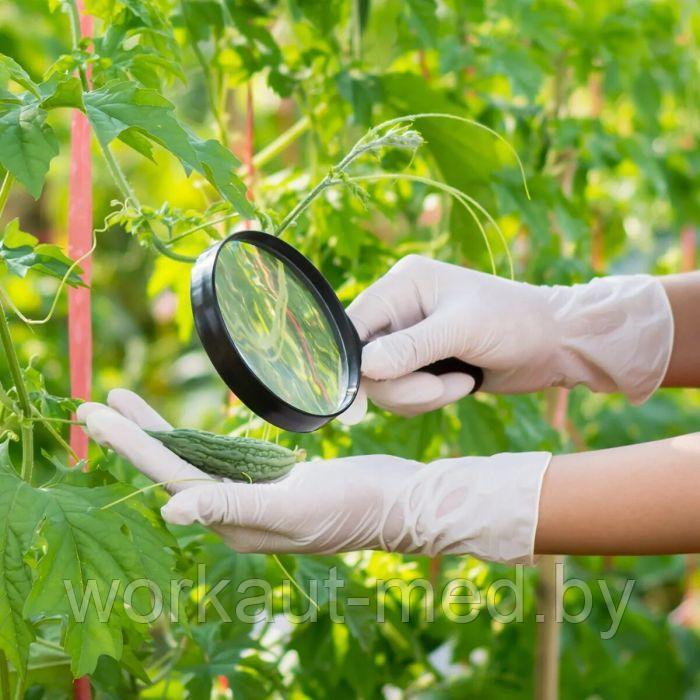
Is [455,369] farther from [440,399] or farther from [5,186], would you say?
[5,186]

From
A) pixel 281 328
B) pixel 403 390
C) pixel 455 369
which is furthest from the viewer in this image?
pixel 455 369

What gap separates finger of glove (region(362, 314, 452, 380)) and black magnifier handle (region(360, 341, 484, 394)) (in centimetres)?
6

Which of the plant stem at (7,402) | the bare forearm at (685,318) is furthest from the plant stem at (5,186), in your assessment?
the bare forearm at (685,318)

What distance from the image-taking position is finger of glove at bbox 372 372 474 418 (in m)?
1.28

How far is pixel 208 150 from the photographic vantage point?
1.03 meters

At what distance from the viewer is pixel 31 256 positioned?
3.53 feet

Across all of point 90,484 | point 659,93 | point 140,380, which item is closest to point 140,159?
point 140,380

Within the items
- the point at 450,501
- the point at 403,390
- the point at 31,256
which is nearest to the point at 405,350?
the point at 403,390

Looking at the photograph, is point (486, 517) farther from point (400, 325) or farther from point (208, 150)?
point (208, 150)

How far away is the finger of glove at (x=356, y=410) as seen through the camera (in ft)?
3.96

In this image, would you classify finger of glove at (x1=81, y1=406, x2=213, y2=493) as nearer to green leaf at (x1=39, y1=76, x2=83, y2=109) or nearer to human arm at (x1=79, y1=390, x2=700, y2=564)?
human arm at (x1=79, y1=390, x2=700, y2=564)

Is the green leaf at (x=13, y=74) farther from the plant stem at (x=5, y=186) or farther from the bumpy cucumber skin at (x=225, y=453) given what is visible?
the bumpy cucumber skin at (x=225, y=453)

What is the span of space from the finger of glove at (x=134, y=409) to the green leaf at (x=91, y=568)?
0.39 ft

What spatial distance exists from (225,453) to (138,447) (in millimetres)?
89
